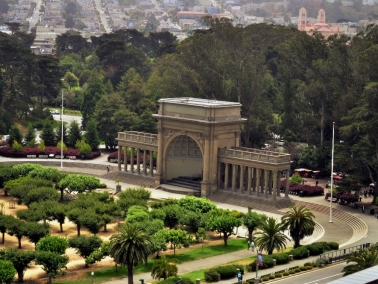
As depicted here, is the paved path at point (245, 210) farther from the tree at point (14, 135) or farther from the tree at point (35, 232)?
the tree at point (35, 232)

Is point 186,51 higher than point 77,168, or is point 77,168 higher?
point 186,51

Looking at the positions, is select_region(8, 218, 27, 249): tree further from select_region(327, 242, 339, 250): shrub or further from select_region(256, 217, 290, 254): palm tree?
select_region(327, 242, 339, 250): shrub

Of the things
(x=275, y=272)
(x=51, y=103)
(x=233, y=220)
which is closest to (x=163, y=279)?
(x=275, y=272)

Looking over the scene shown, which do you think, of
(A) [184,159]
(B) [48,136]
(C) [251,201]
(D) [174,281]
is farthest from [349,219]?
(B) [48,136]

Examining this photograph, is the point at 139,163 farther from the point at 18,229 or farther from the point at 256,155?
the point at 18,229

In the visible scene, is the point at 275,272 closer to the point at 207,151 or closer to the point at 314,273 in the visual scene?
the point at 314,273

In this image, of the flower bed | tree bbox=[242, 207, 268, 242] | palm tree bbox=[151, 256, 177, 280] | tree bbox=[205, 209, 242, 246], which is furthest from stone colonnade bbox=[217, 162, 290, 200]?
palm tree bbox=[151, 256, 177, 280]

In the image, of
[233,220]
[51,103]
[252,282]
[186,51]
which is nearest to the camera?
[252,282]
